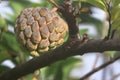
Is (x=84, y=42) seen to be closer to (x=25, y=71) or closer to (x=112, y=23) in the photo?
(x=112, y=23)

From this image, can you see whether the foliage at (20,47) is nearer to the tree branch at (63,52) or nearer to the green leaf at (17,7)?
the green leaf at (17,7)

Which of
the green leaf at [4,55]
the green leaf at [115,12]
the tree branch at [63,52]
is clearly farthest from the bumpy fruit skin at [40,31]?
the green leaf at [4,55]

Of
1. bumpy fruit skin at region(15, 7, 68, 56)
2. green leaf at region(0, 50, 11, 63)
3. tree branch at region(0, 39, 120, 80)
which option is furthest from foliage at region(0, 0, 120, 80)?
tree branch at region(0, 39, 120, 80)

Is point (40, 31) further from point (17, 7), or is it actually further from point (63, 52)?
point (17, 7)

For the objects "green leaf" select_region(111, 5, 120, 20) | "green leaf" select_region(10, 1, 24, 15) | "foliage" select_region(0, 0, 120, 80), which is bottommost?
"foliage" select_region(0, 0, 120, 80)

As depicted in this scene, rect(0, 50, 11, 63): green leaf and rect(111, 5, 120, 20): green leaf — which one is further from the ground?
rect(111, 5, 120, 20): green leaf

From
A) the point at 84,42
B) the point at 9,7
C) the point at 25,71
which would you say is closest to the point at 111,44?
the point at 84,42

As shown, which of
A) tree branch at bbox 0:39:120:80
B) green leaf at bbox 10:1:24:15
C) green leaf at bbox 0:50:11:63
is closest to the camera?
tree branch at bbox 0:39:120:80

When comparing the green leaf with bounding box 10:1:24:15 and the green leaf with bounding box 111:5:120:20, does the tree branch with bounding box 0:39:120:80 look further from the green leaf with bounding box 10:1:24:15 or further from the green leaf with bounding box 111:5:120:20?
the green leaf with bounding box 10:1:24:15
